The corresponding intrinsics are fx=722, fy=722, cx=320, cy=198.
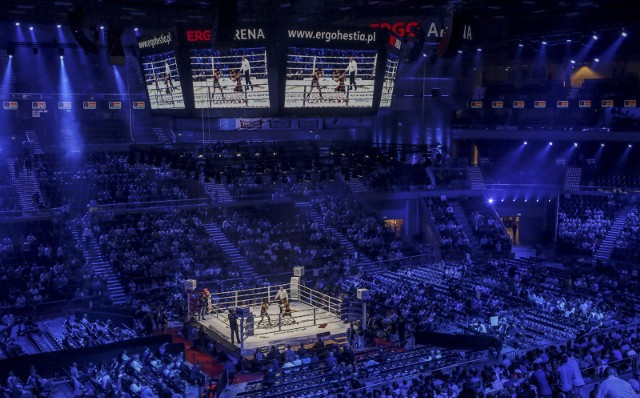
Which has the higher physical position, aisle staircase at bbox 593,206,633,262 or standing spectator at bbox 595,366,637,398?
standing spectator at bbox 595,366,637,398

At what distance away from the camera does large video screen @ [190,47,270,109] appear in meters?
20.6

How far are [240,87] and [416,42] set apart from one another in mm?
6402

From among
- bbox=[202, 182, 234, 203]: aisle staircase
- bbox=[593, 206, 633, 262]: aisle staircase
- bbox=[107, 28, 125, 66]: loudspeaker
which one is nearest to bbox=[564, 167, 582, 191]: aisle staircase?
bbox=[593, 206, 633, 262]: aisle staircase

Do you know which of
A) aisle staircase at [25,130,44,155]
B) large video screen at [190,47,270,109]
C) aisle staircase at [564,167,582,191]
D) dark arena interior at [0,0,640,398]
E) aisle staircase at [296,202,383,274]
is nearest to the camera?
dark arena interior at [0,0,640,398]

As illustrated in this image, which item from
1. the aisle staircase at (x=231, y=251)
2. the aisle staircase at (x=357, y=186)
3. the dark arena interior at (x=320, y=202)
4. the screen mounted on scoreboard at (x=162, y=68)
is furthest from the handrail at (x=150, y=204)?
the screen mounted on scoreboard at (x=162, y=68)

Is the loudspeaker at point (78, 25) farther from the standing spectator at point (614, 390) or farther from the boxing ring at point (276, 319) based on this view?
the standing spectator at point (614, 390)

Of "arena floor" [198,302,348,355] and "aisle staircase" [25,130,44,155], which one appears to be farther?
"aisle staircase" [25,130,44,155]

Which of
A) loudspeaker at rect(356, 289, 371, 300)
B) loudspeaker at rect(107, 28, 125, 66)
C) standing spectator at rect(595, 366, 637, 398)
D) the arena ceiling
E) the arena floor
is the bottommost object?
the arena floor

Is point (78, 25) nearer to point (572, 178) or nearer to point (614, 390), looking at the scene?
point (614, 390)

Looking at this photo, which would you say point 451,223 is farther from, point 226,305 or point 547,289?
point 226,305

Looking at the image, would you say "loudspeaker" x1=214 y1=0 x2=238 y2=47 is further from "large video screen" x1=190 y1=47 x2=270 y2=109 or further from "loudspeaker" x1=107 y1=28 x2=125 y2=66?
"large video screen" x1=190 y1=47 x2=270 y2=109

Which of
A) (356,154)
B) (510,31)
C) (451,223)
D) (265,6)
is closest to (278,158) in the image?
(356,154)

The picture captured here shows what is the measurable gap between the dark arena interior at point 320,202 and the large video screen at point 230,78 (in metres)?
0.06

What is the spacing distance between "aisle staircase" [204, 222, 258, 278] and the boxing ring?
234cm
